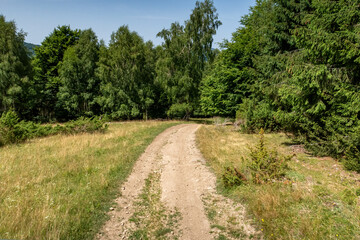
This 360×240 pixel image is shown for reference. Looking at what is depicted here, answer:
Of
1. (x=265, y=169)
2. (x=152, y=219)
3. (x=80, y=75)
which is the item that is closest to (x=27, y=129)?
(x=152, y=219)

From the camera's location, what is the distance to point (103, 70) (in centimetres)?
3069

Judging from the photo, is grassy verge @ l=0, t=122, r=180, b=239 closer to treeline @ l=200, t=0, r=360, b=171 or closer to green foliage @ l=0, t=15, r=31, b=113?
treeline @ l=200, t=0, r=360, b=171

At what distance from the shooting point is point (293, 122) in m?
11.9

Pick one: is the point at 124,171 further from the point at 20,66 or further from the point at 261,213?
the point at 20,66

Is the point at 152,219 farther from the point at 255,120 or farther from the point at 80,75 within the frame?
the point at 80,75

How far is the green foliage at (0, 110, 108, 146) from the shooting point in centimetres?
1415

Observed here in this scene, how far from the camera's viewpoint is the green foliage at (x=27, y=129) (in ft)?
46.4

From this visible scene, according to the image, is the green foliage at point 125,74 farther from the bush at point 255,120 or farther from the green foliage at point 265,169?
the green foliage at point 265,169

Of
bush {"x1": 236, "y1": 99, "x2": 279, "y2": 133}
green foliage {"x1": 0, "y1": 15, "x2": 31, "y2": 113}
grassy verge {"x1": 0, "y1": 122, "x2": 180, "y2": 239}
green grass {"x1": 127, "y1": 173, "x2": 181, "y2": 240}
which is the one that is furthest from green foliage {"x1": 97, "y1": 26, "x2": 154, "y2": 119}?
green grass {"x1": 127, "y1": 173, "x2": 181, "y2": 240}

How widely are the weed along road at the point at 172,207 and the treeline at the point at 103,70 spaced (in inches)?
874

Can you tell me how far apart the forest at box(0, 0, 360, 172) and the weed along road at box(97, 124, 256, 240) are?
6.37m

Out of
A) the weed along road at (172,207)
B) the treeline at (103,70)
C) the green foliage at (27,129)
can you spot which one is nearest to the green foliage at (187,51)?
the treeline at (103,70)

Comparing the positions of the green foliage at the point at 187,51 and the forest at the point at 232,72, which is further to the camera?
the green foliage at the point at 187,51

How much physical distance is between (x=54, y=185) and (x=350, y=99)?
13.2 meters
